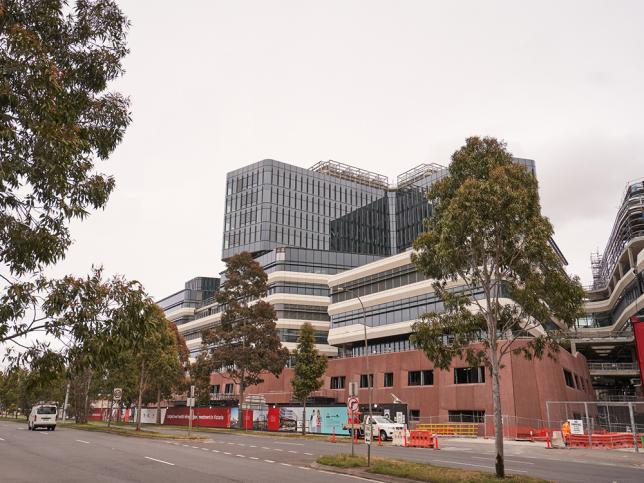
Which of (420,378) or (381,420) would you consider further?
(420,378)

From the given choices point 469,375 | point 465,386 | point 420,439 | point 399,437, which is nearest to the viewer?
point 420,439

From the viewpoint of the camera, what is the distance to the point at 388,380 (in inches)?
2472

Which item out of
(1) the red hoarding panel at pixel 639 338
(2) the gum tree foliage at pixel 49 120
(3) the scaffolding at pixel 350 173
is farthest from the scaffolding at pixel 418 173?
(2) the gum tree foliage at pixel 49 120

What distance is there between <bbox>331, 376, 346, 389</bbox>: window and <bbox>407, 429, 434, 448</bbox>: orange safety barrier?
35.6 m

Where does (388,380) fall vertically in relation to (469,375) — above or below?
below

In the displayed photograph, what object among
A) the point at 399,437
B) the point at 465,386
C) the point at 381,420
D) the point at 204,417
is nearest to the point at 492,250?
the point at 399,437

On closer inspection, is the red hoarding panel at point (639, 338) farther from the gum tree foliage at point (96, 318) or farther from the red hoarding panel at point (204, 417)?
the red hoarding panel at point (204, 417)

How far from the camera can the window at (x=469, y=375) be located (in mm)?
51719

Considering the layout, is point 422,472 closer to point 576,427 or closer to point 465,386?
point 576,427

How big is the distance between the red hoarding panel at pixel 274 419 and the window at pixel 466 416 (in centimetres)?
1709

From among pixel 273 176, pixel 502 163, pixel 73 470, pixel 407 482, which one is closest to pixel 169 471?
pixel 73 470

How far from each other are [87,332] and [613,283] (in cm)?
9673

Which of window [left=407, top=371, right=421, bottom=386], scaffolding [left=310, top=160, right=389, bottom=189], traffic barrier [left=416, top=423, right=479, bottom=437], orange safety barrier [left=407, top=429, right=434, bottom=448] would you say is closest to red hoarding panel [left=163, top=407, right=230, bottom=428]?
window [left=407, top=371, right=421, bottom=386]

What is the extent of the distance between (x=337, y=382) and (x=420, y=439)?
123ft
